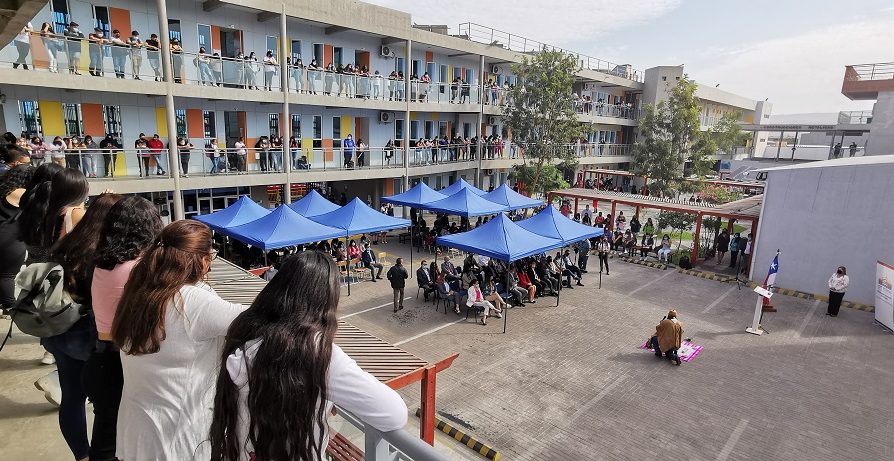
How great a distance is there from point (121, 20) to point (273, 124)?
5.88m

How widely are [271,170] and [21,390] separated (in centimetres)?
1356

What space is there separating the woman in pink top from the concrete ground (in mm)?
2242

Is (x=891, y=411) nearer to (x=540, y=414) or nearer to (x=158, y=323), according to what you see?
(x=540, y=414)

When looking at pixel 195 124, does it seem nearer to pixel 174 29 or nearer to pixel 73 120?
pixel 174 29

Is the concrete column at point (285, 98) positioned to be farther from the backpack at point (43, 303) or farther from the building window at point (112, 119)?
the backpack at point (43, 303)

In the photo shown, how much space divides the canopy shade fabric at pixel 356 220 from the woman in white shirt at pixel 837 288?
12.1 meters

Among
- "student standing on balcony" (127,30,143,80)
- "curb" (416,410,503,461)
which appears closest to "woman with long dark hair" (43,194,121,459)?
"curb" (416,410,503,461)

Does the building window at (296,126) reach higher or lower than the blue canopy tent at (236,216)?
higher

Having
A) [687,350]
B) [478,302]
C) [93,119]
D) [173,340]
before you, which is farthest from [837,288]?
[93,119]

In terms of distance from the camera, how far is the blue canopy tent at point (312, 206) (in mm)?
16266

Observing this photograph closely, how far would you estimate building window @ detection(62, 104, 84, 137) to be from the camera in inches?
585

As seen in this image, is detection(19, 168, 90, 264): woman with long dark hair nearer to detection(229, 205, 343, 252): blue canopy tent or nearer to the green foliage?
detection(229, 205, 343, 252): blue canopy tent

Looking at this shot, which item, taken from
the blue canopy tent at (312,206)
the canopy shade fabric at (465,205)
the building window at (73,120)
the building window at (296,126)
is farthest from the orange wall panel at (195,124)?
the canopy shade fabric at (465,205)

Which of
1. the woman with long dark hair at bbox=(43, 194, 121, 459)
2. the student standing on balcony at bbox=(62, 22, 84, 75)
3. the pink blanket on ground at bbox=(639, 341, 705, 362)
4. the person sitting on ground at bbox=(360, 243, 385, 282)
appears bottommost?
the pink blanket on ground at bbox=(639, 341, 705, 362)
